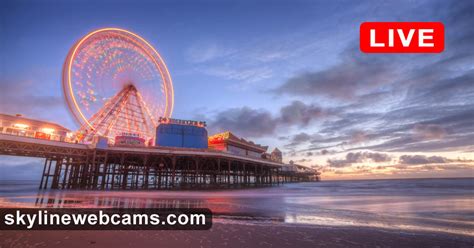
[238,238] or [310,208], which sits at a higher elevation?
[238,238]

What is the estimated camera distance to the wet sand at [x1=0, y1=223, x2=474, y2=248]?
21.3 ft

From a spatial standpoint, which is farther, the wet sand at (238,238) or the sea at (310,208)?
the sea at (310,208)

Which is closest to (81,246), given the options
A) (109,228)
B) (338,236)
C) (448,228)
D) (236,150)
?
(109,228)

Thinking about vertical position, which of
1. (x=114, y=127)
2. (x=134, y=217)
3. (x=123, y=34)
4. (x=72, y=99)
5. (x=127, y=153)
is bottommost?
(x=134, y=217)

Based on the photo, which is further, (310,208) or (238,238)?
(310,208)

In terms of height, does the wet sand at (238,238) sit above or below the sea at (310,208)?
above

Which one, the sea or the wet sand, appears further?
the sea

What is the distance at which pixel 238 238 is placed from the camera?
7.39 meters

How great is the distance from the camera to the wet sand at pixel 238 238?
21.3 feet

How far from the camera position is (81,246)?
604cm

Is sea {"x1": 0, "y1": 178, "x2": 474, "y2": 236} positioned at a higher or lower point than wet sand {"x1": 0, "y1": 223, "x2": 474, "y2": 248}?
lower

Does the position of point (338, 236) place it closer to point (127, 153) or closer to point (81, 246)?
point (81, 246)

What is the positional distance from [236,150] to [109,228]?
55.8 m

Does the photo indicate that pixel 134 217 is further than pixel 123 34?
No
